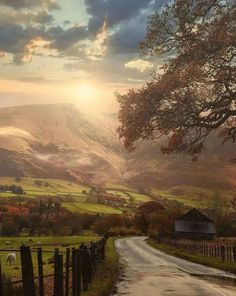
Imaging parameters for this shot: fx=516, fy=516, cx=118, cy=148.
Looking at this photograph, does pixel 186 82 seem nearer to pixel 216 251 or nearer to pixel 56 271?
pixel 56 271

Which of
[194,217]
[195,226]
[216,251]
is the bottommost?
[216,251]

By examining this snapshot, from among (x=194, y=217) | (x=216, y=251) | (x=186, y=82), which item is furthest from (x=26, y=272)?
(x=194, y=217)

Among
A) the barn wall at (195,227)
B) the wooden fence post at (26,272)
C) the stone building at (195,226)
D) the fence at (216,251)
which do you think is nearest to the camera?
the wooden fence post at (26,272)

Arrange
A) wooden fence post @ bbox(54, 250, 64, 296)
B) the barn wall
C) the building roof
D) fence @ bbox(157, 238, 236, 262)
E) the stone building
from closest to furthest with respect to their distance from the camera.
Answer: wooden fence post @ bbox(54, 250, 64, 296) < fence @ bbox(157, 238, 236, 262) < the stone building < the barn wall < the building roof

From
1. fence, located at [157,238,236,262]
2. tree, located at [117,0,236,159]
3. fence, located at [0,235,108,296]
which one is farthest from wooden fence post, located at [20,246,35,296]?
fence, located at [157,238,236,262]

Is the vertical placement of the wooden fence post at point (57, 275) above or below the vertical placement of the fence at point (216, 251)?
below

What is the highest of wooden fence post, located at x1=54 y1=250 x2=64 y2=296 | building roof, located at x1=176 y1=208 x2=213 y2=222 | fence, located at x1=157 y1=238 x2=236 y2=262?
building roof, located at x1=176 y1=208 x2=213 y2=222

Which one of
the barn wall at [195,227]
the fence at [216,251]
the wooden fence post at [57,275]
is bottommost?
the wooden fence post at [57,275]

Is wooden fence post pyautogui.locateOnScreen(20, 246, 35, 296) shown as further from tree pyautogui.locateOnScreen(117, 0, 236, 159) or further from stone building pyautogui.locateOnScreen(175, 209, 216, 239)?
stone building pyautogui.locateOnScreen(175, 209, 216, 239)

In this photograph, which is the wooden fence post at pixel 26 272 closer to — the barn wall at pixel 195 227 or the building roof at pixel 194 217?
the barn wall at pixel 195 227

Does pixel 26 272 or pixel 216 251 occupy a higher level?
pixel 216 251

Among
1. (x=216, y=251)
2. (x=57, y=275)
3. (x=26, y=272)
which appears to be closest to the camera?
(x=26, y=272)

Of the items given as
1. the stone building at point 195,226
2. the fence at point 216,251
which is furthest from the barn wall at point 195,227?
the fence at point 216,251

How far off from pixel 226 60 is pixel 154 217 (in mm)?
125954
